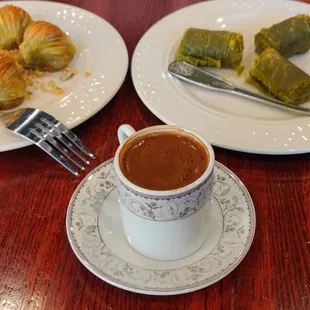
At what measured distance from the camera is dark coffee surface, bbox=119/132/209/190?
25.5 inches

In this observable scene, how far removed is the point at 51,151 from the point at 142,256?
321mm

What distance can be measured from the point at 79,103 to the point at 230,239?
503 millimetres

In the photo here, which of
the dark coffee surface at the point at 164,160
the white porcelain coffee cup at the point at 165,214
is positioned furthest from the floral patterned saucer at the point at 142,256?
the dark coffee surface at the point at 164,160

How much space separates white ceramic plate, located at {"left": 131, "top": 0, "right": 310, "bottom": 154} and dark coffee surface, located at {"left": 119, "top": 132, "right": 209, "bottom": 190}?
230mm

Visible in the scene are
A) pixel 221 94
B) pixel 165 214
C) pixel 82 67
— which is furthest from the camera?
pixel 82 67

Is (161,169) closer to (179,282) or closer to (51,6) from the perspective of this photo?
(179,282)

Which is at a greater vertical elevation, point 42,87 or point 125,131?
point 125,131

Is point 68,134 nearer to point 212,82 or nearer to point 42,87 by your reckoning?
point 42,87

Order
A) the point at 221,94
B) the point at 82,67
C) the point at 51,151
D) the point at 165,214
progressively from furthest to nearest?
the point at 82,67
the point at 221,94
the point at 51,151
the point at 165,214

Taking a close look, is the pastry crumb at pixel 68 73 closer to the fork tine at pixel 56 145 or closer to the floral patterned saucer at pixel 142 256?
the fork tine at pixel 56 145

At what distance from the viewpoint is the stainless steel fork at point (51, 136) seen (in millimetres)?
918

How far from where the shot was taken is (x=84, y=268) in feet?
2.42

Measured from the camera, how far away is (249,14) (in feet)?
4.45

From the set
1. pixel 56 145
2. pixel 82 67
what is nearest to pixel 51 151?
pixel 56 145
